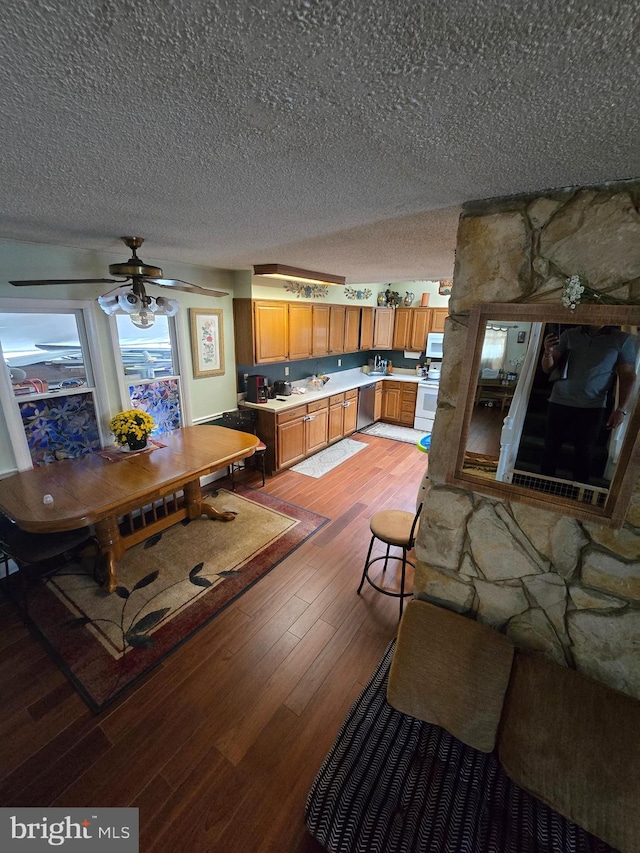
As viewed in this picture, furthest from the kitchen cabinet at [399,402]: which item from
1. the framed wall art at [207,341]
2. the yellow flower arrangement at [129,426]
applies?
the yellow flower arrangement at [129,426]

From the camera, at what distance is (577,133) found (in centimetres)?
84

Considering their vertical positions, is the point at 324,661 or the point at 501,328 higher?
the point at 501,328

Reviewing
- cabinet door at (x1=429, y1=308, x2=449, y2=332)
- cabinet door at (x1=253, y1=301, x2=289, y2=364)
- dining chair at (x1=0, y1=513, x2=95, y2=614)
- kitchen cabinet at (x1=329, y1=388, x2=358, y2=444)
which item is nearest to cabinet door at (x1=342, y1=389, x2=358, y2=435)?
kitchen cabinet at (x1=329, y1=388, x2=358, y2=444)


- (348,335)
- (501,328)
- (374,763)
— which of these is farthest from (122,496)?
(348,335)

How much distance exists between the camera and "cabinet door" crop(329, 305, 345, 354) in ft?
17.8

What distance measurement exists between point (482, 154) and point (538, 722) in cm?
199

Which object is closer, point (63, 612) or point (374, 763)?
point (374, 763)

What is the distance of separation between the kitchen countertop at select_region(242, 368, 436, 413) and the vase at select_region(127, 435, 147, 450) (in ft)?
4.95

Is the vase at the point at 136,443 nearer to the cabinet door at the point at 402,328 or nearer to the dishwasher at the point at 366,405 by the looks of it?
the dishwasher at the point at 366,405

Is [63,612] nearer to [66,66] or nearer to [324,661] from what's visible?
[324,661]

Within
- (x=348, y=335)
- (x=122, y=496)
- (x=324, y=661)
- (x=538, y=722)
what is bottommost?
(x=324, y=661)

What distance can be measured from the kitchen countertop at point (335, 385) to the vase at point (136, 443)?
1.51 meters

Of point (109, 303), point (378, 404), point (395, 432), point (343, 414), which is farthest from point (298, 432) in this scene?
point (109, 303)

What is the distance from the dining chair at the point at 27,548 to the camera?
2.24 meters
